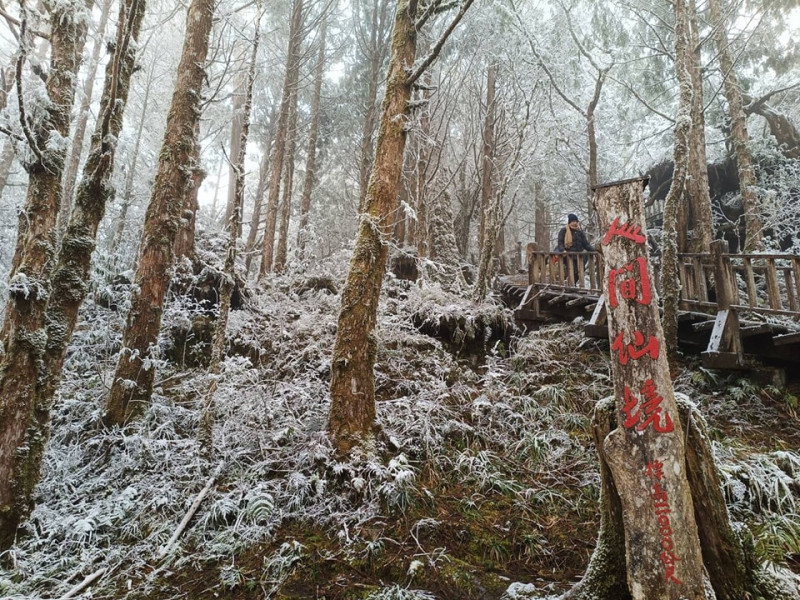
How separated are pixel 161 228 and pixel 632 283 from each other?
5.39 metres

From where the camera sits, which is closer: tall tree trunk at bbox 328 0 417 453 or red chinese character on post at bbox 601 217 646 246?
red chinese character on post at bbox 601 217 646 246

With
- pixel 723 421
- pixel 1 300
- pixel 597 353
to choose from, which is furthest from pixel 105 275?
pixel 723 421

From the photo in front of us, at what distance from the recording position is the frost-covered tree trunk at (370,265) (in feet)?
15.4

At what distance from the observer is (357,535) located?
12.6ft

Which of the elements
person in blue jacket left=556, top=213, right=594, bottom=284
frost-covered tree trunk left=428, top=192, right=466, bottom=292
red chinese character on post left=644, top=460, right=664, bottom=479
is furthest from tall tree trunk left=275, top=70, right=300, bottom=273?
red chinese character on post left=644, top=460, right=664, bottom=479

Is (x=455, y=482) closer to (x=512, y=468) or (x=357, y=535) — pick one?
(x=512, y=468)

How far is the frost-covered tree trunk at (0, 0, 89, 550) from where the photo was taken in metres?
3.55

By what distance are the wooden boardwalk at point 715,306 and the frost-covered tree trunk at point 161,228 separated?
6.82 metres

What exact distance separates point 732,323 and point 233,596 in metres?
7.15

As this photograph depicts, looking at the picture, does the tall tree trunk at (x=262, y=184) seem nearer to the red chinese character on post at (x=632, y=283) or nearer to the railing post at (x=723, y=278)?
the railing post at (x=723, y=278)

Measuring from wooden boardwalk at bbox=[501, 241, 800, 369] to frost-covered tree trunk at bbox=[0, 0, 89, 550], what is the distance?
7.57 meters

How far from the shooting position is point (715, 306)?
6.61m

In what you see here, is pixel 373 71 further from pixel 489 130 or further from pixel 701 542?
pixel 701 542

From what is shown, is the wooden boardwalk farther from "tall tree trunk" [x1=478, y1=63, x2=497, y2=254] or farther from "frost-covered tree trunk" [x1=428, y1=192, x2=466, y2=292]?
"frost-covered tree trunk" [x1=428, y1=192, x2=466, y2=292]
